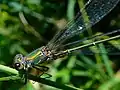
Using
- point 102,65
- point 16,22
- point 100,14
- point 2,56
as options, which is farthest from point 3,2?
point 102,65

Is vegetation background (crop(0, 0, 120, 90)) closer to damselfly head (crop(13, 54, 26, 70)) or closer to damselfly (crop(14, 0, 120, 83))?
damselfly (crop(14, 0, 120, 83))

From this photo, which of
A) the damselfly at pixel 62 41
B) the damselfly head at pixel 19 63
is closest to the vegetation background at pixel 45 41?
the damselfly at pixel 62 41

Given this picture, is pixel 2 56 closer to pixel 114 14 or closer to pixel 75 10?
pixel 75 10

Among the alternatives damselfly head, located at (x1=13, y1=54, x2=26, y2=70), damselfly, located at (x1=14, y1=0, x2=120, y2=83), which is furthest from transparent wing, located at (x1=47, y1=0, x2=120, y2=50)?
damselfly head, located at (x1=13, y1=54, x2=26, y2=70)

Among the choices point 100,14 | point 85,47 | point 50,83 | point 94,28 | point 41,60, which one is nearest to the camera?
point 50,83

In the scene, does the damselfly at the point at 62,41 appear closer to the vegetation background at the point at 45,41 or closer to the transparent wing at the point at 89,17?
the transparent wing at the point at 89,17

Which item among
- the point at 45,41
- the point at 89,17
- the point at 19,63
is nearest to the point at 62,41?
the point at 89,17
